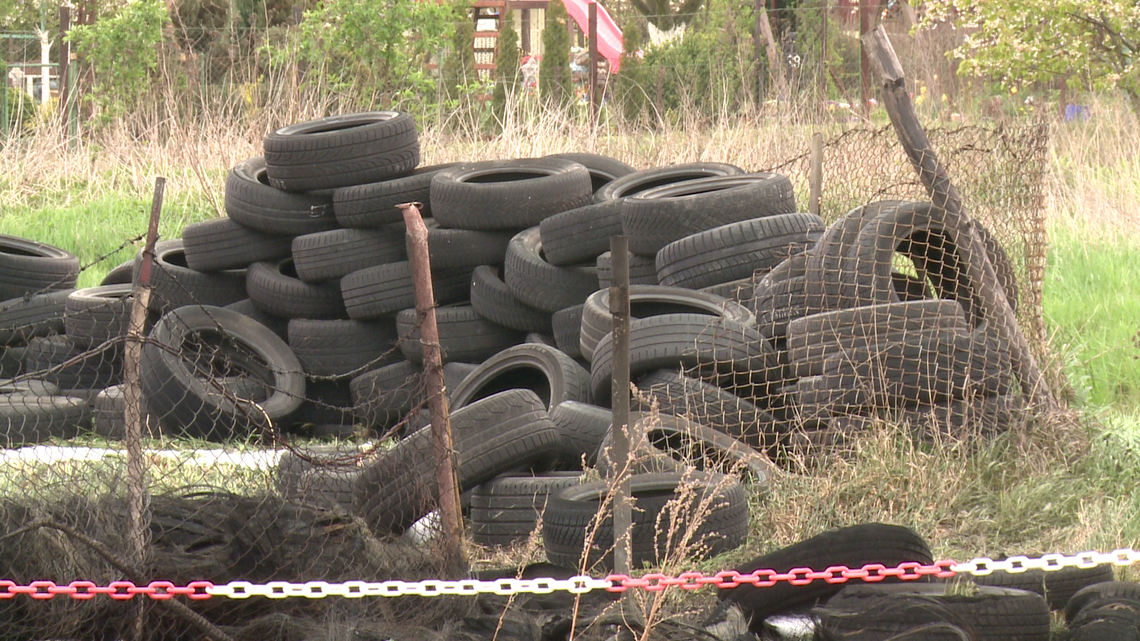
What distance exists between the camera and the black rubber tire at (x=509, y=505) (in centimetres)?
543

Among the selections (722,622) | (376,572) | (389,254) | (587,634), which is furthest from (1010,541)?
(389,254)

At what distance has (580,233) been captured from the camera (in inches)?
314

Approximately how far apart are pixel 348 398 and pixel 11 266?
3.00 m

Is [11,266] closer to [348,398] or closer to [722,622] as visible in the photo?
[348,398]

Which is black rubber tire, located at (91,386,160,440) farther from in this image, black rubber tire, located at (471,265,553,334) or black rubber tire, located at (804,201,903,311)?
black rubber tire, located at (804,201,903,311)

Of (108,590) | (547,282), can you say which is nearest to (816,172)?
(547,282)

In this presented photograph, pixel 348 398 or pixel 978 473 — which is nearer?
pixel 978 473

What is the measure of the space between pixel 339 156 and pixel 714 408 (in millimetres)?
3835

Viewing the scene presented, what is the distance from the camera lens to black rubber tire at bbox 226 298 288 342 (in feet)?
29.9

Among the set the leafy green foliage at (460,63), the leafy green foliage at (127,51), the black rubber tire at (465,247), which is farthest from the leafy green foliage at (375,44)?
the black rubber tire at (465,247)

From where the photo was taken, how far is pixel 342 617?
4.21 m

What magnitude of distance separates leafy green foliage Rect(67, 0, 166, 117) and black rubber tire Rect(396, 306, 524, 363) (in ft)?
31.8

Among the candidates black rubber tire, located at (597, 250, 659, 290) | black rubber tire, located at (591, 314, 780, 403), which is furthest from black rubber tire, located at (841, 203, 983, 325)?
black rubber tire, located at (597, 250, 659, 290)

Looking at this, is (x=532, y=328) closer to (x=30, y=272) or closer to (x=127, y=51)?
(x=30, y=272)
